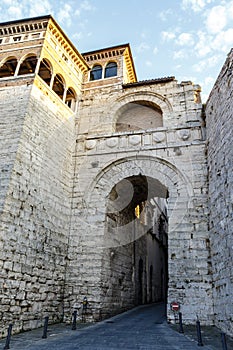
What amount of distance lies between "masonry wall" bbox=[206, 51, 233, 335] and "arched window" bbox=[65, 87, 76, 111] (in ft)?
17.3

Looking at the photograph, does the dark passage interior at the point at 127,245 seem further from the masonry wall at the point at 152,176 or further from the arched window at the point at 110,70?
the arched window at the point at 110,70

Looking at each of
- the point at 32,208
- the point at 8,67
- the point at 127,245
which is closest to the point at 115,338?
the point at 32,208

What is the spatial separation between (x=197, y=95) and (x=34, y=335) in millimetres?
8864

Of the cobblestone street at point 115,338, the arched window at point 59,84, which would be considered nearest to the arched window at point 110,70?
the arched window at point 59,84

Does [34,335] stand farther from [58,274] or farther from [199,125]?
[199,125]

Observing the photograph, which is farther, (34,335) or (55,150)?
(55,150)

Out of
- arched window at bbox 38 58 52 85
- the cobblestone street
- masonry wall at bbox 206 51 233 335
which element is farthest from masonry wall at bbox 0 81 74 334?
masonry wall at bbox 206 51 233 335

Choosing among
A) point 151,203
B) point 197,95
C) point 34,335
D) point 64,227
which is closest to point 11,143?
point 64,227

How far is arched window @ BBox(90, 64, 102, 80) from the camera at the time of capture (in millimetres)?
11820

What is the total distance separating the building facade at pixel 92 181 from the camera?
7039mm

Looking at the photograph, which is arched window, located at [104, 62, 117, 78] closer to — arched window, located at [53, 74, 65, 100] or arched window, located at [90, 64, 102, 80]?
arched window, located at [90, 64, 102, 80]

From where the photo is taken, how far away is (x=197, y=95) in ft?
33.0

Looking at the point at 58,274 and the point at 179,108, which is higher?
the point at 179,108

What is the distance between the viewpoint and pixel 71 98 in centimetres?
1109
